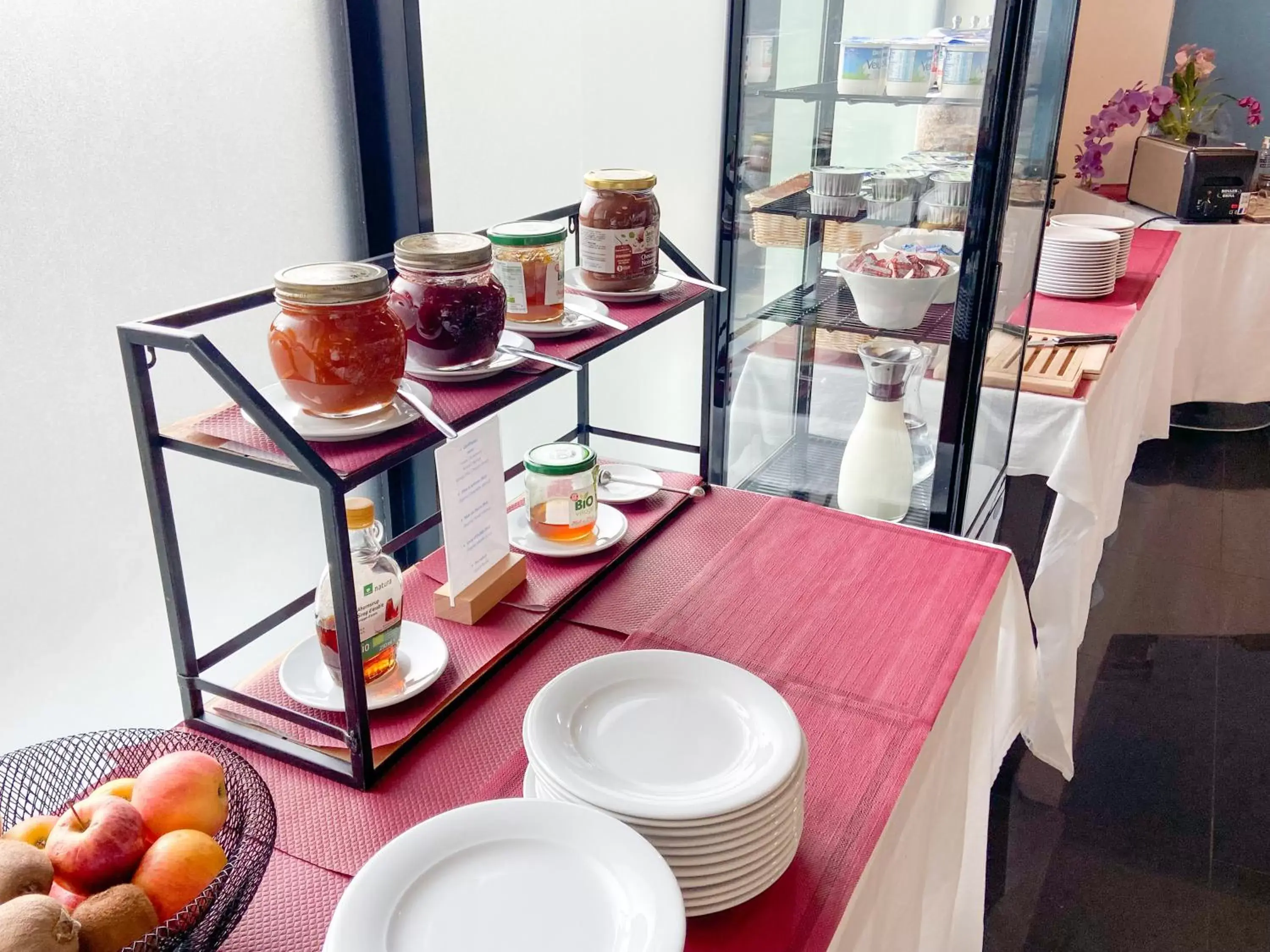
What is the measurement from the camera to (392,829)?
792 millimetres

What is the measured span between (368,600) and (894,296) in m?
0.99

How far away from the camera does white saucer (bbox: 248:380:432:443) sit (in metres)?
0.73

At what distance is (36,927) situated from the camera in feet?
1.73

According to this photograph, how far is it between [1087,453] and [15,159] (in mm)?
1632

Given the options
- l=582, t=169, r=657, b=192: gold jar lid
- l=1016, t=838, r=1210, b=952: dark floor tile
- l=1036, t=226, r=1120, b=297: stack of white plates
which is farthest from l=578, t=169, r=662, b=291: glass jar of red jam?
l=1036, t=226, r=1120, b=297: stack of white plates

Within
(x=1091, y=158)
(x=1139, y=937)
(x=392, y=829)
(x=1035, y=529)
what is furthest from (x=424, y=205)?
(x=1091, y=158)

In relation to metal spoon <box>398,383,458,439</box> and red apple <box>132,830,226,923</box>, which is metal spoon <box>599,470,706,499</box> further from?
red apple <box>132,830,226,923</box>

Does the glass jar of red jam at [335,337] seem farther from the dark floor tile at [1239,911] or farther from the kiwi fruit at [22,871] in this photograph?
the dark floor tile at [1239,911]

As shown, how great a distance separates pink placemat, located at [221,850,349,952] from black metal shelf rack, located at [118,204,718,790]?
0.09 m

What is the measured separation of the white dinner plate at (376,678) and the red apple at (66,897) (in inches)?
10.6

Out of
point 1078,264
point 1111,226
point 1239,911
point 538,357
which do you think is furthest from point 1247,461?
point 538,357

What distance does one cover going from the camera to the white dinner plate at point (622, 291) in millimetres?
1094

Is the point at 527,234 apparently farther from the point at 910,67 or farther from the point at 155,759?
the point at 910,67

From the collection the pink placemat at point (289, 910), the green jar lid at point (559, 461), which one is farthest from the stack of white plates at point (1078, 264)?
the pink placemat at point (289, 910)
